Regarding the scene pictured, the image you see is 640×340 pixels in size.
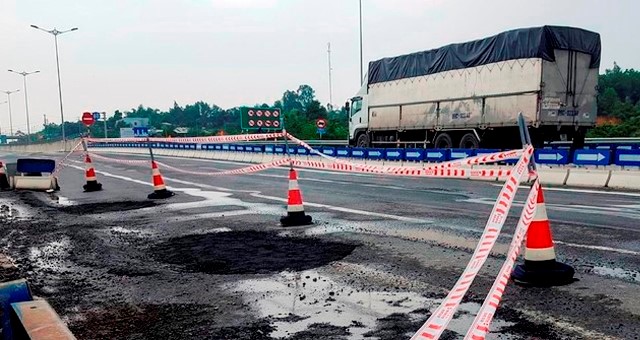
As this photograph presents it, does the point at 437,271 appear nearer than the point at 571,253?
Yes

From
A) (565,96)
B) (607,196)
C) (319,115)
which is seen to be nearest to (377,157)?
(565,96)

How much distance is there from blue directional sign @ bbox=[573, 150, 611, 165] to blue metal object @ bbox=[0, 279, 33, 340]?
1448 centimetres

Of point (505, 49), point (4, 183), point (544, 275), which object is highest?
point (505, 49)

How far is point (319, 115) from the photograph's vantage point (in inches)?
3393

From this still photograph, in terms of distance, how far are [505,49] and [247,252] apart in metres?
17.0

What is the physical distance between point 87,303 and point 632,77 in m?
99.5

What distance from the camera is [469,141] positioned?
2269cm

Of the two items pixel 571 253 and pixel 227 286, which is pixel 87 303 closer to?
pixel 227 286

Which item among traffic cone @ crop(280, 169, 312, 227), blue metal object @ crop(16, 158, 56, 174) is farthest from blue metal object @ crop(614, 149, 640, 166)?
blue metal object @ crop(16, 158, 56, 174)

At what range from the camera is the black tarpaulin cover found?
19422 mm

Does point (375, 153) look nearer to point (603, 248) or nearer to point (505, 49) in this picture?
point (505, 49)

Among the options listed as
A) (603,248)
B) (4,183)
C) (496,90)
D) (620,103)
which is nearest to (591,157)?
(496,90)

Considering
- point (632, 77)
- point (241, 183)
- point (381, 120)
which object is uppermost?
point (632, 77)

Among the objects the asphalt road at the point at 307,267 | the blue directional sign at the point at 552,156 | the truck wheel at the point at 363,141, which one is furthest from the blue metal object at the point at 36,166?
the truck wheel at the point at 363,141
